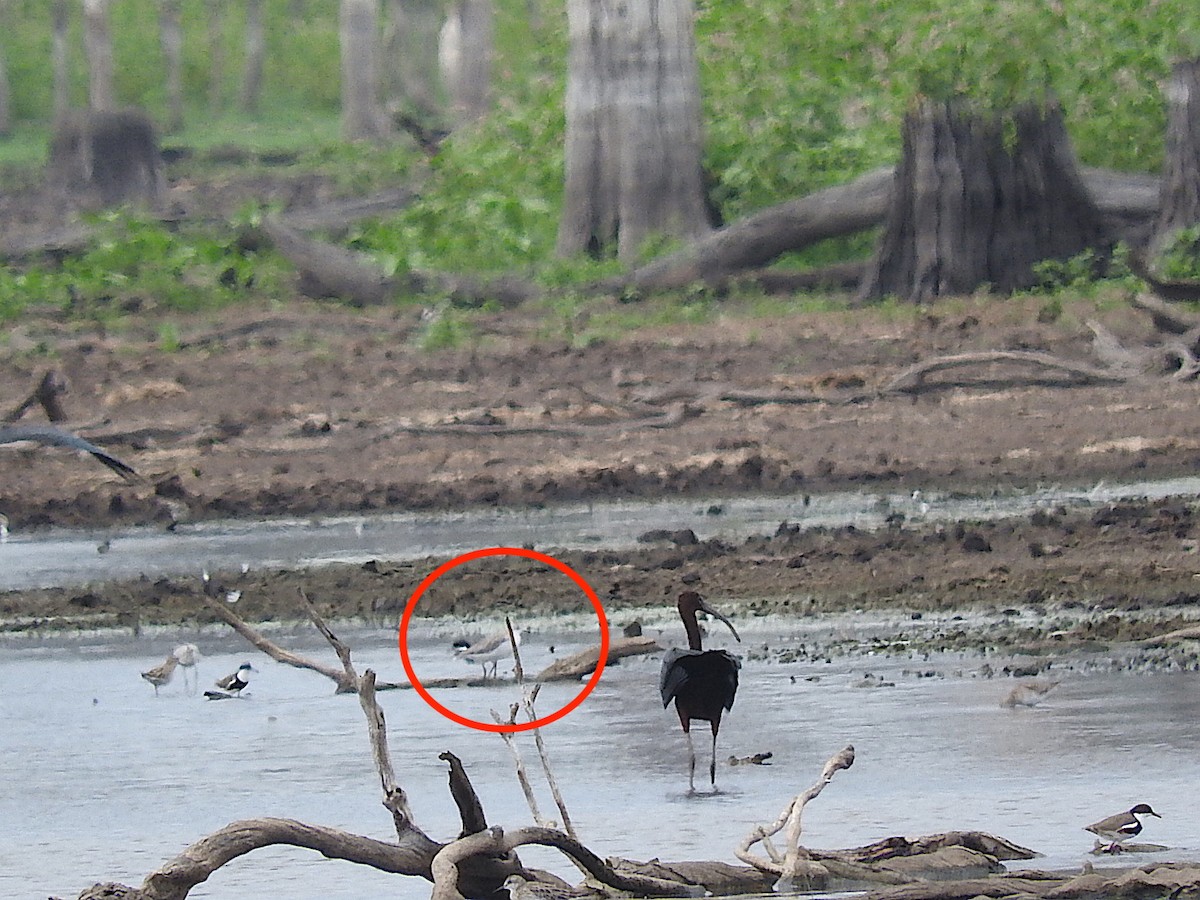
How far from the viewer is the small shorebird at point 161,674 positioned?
25.7 ft

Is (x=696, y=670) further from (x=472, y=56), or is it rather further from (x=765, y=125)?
(x=472, y=56)

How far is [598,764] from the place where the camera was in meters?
6.49

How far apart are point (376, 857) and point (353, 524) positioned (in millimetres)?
6689

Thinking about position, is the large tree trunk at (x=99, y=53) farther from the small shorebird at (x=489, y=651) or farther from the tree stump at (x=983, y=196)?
the small shorebird at (x=489, y=651)

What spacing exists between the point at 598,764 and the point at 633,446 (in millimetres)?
6372

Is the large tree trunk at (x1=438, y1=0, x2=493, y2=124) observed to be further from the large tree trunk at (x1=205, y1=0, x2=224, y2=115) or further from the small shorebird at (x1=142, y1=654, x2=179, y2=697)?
the small shorebird at (x1=142, y1=654, x2=179, y2=697)

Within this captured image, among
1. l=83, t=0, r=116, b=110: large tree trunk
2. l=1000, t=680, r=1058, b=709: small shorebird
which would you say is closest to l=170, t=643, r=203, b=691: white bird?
l=1000, t=680, r=1058, b=709: small shorebird

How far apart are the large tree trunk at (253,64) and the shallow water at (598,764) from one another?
4824 cm

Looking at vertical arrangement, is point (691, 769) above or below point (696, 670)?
below

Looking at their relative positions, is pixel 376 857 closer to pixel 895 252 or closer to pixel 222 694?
pixel 222 694

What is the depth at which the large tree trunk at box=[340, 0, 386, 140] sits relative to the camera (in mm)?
Answer: 45094

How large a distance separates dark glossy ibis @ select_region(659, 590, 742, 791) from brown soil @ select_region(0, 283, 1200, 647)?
1987 mm

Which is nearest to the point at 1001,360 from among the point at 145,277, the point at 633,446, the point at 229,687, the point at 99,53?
the point at 633,446

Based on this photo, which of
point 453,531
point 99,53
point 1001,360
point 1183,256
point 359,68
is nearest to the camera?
point 453,531
